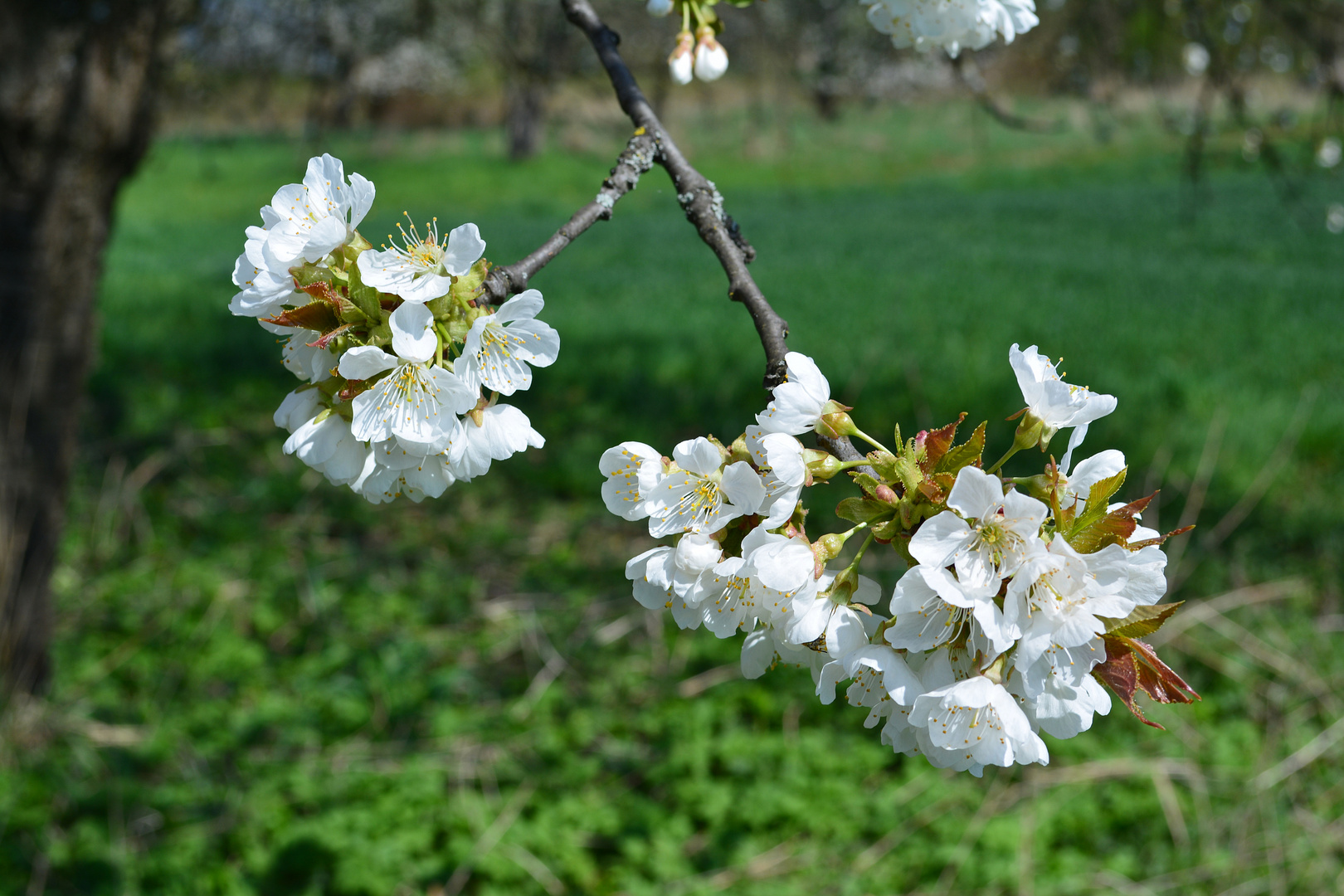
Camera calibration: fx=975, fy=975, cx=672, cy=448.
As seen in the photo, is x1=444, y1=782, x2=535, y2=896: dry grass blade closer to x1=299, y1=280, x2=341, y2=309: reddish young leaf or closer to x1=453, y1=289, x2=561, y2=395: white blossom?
x1=453, y1=289, x2=561, y2=395: white blossom

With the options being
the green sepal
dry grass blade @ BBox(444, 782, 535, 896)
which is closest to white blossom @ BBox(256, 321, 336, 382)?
the green sepal

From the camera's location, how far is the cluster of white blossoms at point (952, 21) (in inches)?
52.9

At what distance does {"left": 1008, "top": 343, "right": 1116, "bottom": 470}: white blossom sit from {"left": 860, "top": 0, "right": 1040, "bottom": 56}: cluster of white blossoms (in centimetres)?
63

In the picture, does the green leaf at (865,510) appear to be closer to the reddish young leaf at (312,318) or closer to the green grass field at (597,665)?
the reddish young leaf at (312,318)

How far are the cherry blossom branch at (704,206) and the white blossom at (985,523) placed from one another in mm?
184

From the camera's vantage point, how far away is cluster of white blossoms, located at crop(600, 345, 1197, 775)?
30.0 inches

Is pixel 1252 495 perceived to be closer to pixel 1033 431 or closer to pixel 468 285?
pixel 1033 431

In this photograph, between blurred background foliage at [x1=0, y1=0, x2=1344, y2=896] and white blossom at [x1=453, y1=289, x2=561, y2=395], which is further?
blurred background foliage at [x1=0, y1=0, x2=1344, y2=896]

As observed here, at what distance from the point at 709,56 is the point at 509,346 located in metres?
0.58

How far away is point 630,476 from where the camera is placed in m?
0.98

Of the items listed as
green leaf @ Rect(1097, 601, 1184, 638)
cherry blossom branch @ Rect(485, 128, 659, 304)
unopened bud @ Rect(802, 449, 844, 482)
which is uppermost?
cherry blossom branch @ Rect(485, 128, 659, 304)

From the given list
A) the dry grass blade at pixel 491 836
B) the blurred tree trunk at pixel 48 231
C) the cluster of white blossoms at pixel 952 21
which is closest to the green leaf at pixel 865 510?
the cluster of white blossoms at pixel 952 21

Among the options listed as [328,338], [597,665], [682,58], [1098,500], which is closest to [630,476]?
[328,338]

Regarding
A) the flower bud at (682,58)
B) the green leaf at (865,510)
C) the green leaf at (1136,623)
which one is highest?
the flower bud at (682,58)
